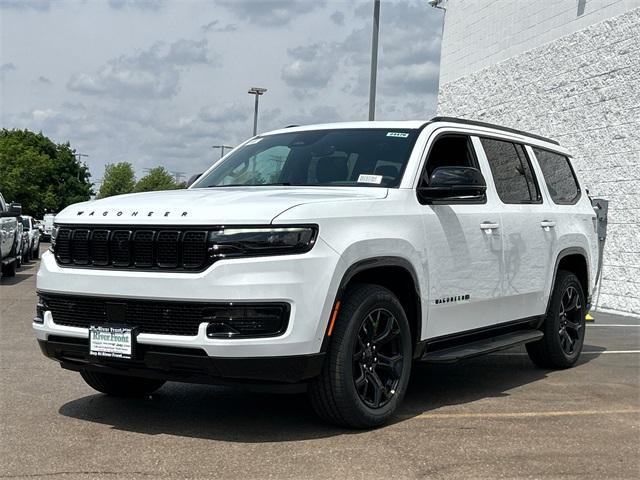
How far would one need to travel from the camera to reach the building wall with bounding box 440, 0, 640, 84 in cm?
1526

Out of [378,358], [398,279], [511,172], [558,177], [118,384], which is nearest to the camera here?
[378,358]

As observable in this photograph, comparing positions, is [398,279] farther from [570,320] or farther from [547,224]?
[570,320]

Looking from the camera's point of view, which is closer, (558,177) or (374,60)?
(558,177)

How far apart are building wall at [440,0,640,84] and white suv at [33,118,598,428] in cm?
884

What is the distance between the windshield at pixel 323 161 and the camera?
608 cm

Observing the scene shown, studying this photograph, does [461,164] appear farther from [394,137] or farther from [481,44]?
[481,44]

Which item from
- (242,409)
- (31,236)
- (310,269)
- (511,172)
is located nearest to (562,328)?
(511,172)

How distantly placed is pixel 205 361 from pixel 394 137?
2.36 meters

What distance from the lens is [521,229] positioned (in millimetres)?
7082

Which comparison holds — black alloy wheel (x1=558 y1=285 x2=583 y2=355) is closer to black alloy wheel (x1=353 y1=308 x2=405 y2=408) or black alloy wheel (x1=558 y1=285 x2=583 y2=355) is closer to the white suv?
the white suv

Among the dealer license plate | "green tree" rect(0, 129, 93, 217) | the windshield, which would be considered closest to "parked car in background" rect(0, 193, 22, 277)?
the windshield

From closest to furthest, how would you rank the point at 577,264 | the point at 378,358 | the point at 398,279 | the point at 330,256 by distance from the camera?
the point at 330,256
the point at 378,358
the point at 398,279
the point at 577,264

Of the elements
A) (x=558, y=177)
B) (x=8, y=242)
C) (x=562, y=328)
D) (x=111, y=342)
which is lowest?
(x=8, y=242)

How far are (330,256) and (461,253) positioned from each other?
5.15ft
